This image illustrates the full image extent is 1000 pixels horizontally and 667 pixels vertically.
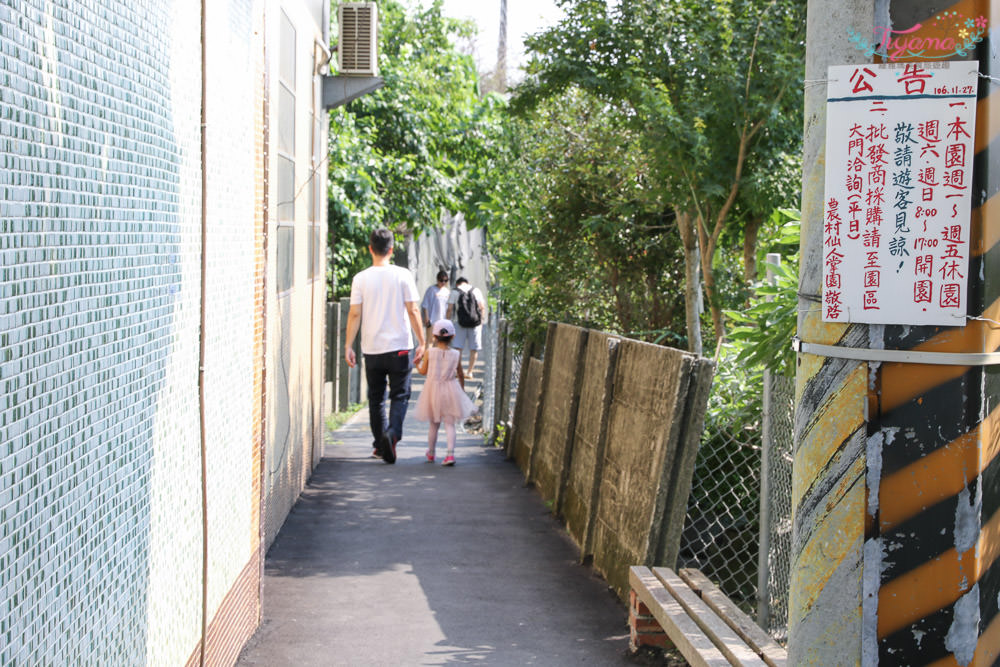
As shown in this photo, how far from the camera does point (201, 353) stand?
4.23 m

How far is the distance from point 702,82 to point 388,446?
439 cm

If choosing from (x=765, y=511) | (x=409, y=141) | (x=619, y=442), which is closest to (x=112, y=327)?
(x=765, y=511)

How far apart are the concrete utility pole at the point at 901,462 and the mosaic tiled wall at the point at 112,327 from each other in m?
1.88

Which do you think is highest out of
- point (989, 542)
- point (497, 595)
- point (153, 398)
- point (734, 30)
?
point (734, 30)

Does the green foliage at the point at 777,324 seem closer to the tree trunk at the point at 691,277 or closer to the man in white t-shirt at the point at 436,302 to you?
the tree trunk at the point at 691,277

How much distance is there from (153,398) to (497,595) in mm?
3296

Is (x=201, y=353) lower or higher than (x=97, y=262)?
lower

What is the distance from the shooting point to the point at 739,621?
4855 mm

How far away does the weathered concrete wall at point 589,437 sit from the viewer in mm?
7074

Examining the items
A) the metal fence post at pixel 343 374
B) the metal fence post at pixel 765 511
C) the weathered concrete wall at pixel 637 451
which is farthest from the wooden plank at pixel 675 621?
the metal fence post at pixel 343 374

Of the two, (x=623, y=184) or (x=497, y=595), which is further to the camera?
(x=623, y=184)

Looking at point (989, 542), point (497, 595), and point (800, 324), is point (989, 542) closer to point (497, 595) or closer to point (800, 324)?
point (800, 324)

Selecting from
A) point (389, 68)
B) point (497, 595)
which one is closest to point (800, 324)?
point (497, 595)

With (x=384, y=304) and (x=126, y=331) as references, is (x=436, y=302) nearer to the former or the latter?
(x=384, y=304)
